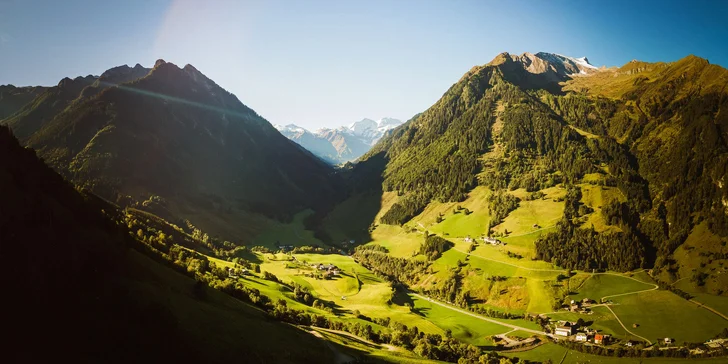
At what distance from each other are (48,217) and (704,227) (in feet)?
779

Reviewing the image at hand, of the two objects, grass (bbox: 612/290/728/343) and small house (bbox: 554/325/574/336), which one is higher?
grass (bbox: 612/290/728/343)

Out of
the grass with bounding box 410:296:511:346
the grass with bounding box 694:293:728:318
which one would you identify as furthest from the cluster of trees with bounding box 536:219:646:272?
the grass with bounding box 410:296:511:346

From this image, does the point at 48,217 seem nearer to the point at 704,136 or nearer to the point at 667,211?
the point at 667,211

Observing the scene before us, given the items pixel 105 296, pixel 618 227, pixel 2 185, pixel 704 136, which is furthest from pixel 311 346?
pixel 704 136

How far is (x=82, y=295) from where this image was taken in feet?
113

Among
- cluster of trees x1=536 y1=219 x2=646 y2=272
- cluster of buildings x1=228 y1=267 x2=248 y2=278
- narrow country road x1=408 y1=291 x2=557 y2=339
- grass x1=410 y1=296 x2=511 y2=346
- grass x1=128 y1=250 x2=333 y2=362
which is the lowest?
grass x1=410 y1=296 x2=511 y2=346

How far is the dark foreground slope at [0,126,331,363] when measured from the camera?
2981 centimetres

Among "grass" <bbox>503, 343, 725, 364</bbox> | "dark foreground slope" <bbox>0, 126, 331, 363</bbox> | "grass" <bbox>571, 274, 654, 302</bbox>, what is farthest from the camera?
"grass" <bbox>571, 274, 654, 302</bbox>

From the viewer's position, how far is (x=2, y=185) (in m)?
35.4

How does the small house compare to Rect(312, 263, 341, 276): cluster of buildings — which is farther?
Rect(312, 263, 341, 276): cluster of buildings

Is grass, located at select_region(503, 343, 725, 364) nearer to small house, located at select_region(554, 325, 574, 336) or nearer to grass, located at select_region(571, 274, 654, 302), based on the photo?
small house, located at select_region(554, 325, 574, 336)

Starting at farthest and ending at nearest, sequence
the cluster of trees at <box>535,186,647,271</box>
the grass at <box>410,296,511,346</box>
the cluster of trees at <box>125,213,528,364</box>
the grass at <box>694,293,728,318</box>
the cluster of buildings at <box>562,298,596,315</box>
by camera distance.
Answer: the cluster of trees at <box>535,186,647,271</box>, the cluster of buildings at <box>562,298,596,315</box>, the grass at <box>694,293,728,318</box>, the grass at <box>410,296,511,346</box>, the cluster of trees at <box>125,213,528,364</box>

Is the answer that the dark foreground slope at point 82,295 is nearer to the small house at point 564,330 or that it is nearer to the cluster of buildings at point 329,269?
the small house at point 564,330

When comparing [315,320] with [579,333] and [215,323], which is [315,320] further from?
[579,333]
